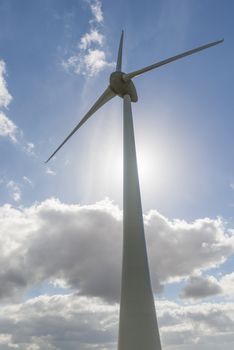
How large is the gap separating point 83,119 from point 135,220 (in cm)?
2547

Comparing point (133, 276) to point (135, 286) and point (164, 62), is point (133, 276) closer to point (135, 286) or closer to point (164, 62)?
point (135, 286)

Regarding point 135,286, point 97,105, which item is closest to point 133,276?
point 135,286

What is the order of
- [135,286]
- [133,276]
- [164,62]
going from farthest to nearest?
1. [164,62]
2. [133,276]
3. [135,286]

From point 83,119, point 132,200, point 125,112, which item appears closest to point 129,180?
point 132,200

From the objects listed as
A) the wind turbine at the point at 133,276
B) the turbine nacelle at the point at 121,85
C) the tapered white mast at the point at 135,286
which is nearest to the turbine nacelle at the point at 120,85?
the turbine nacelle at the point at 121,85

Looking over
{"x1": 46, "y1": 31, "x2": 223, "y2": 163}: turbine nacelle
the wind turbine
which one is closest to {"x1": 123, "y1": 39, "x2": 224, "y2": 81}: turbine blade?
{"x1": 46, "y1": 31, "x2": 223, "y2": 163}: turbine nacelle

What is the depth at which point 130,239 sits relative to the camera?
33219mm

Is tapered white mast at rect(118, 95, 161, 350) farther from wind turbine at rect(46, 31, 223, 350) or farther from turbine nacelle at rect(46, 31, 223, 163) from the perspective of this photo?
turbine nacelle at rect(46, 31, 223, 163)

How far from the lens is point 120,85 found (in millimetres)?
52125

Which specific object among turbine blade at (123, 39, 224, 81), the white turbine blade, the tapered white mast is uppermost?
turbine blade at (123, 39, 224, 81)

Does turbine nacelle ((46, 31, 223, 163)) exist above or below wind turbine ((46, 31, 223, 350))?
above

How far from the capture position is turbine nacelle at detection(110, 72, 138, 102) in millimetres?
52125

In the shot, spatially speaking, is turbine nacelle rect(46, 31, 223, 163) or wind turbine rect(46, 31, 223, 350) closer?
wind turbine rect(46, 31, 223, 350)

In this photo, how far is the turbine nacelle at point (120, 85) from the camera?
52.1 metres
